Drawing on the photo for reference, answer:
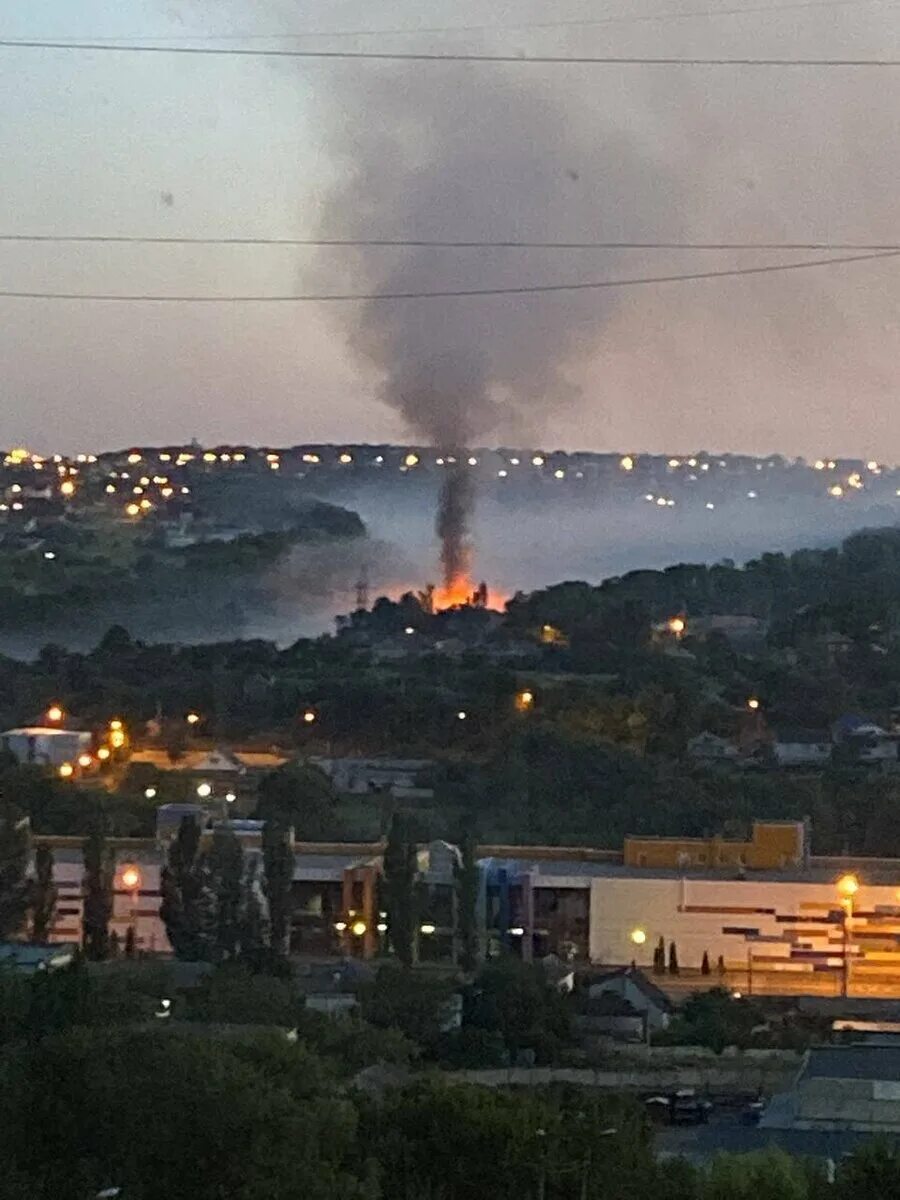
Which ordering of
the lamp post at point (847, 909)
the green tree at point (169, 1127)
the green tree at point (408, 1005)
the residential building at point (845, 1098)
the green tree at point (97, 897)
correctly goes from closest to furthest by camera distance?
1. the green tree at point (169, 1127)
2. the residential building at point (845, 1098)
3. the green tree at point (408, 1005)
4. the green tree at point (97, 897)
5. the lamp post at point (847, 909)

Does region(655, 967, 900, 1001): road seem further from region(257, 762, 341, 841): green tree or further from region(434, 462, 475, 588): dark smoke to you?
region(434, 462, 475, 588): dark smoke

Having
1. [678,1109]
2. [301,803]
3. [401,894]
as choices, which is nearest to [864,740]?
[301,803]

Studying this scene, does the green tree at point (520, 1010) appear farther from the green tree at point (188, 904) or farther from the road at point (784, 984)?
the green tree at point (188, 904)

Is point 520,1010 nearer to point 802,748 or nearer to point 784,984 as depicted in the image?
point 784,984

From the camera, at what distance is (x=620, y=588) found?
67.7ft

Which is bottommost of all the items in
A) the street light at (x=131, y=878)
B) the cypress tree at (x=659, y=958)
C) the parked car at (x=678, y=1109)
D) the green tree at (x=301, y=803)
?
the parked car at (x=678, y=1109)

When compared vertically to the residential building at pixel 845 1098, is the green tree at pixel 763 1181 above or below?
below

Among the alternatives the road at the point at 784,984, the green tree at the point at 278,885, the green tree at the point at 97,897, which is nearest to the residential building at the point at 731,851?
the road at the point at 784,984

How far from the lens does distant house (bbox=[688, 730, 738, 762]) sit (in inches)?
463

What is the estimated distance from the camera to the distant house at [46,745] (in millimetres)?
11180

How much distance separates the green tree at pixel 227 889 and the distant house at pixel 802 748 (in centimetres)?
508

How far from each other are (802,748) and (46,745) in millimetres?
4159

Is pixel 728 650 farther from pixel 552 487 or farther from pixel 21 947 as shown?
pixel 552 487

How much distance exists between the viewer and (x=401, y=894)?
724cm
